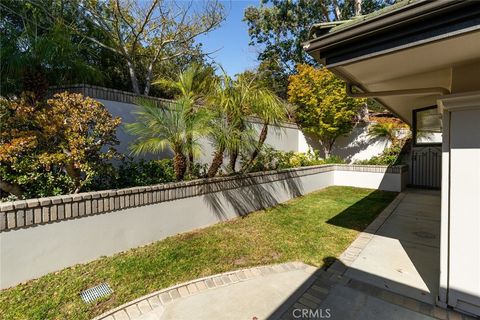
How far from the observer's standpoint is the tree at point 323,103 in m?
13.4

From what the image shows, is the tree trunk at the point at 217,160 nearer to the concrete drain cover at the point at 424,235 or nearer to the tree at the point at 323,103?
the concrete drain cover at the point at 424,235

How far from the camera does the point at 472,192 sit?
2.57m

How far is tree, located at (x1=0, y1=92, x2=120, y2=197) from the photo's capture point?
3.67m

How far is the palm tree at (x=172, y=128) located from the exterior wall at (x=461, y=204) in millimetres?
3703

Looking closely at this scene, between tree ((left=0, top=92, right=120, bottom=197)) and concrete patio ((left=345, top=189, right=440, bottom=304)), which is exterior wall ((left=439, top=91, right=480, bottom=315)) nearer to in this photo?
concrete patio ((left=345, top=189, right=440, bottom=304))

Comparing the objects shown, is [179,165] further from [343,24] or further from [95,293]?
[343,24]

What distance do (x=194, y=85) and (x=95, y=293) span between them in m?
4.43

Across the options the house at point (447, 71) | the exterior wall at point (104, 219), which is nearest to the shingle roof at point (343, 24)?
the house at point (447, 71)

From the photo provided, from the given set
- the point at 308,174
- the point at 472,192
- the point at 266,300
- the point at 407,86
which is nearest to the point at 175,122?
the point at 266,300

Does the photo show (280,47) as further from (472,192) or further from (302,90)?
(472,192)

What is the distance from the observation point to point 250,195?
6523 millimetres

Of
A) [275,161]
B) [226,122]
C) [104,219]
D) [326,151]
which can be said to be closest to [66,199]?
[104,219]

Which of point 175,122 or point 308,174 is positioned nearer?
point 175,122

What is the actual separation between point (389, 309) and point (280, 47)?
21347mm
